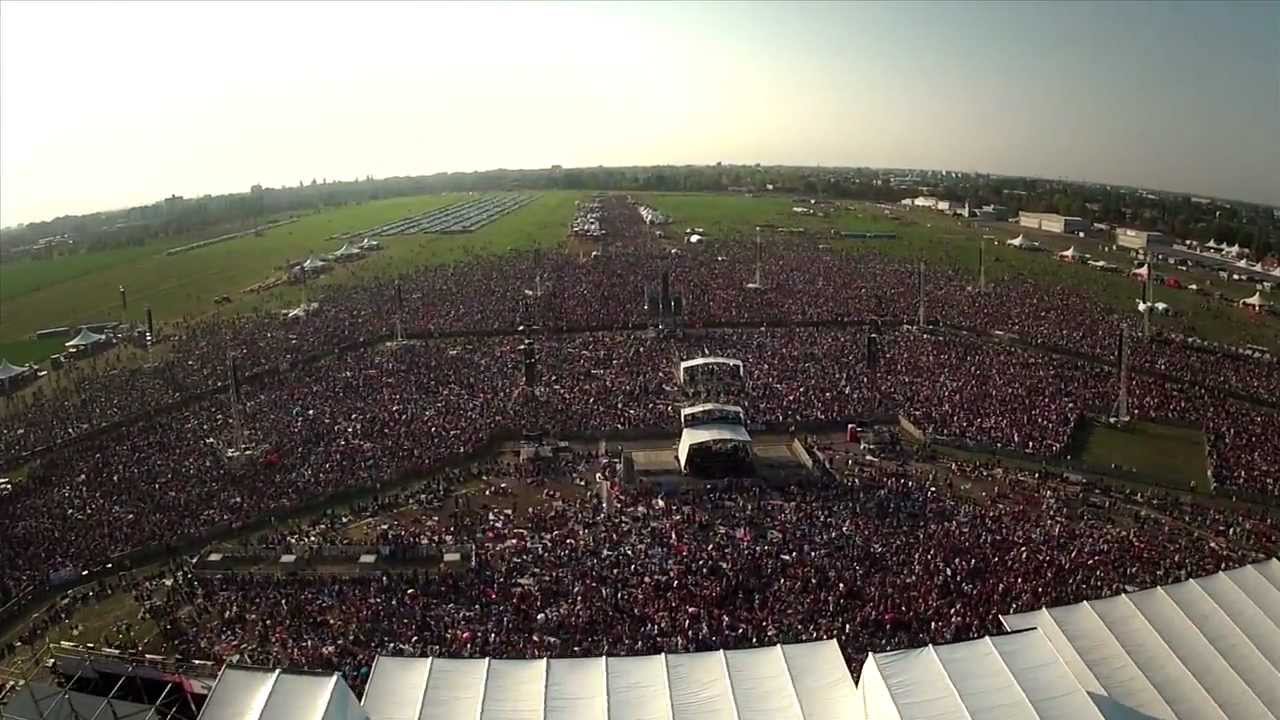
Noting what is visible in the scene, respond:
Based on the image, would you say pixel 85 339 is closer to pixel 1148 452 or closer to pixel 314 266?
pixel 314 266

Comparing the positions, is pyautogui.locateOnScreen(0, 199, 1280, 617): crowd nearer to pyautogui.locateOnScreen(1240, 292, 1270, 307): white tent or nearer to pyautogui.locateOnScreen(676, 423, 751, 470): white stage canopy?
pyautogui.locateOnScreen(676, 423, 751, 470): white stage canopy

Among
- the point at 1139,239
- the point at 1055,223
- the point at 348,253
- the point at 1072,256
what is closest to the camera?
the point at 1072,256

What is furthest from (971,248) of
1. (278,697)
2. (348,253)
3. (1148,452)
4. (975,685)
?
(278,697)

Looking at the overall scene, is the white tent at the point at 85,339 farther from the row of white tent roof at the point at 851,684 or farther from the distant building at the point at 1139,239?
the distant building at the point at 1139,239

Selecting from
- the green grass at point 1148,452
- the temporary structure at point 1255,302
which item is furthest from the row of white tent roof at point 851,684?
the temporary structure at point 1255,302

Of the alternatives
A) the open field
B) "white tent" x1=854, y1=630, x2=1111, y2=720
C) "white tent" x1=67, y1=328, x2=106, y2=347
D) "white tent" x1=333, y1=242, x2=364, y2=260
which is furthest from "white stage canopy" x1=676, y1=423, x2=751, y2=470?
"white tent" x1=333, y1=242, x2=364, y2=260

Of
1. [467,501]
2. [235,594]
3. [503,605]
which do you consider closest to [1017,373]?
[467,501]
